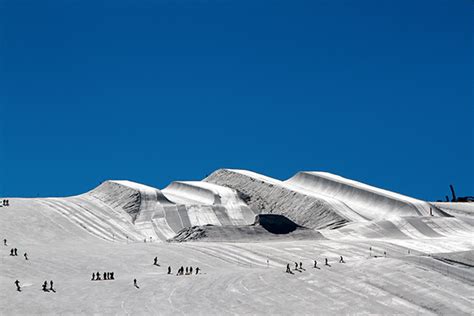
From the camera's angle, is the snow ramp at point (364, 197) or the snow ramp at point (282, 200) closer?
the snow ramp at point (282, 200)

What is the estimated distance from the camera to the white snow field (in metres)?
50.6

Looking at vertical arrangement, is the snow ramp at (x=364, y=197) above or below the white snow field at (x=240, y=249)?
above

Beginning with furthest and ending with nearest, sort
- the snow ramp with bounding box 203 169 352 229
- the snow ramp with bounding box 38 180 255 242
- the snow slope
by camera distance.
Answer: the snow ramp with bounding box 203 169 352 229 → the snow ramp with bounding box 38 180 255 242 → the snow slope

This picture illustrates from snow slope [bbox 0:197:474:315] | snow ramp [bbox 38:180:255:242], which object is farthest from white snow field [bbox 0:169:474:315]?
snow ramp [bbox 38:180:255:242]

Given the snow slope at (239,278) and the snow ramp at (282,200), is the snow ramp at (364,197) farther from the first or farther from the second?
the snow slope at (239,278)

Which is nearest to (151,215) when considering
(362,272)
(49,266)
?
(49,266)

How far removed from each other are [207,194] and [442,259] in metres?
46.5

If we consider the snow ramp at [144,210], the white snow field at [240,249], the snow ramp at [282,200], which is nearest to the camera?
the white snow field at [240,249]

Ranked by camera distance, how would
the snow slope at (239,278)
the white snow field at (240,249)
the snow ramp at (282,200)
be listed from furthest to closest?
the snow ramp at (282,200) → the white snow field at (240,249) → the snow slope at (239,278)

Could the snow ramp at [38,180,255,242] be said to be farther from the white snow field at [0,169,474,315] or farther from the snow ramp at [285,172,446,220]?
the snow ramp at [285,172,446,220]

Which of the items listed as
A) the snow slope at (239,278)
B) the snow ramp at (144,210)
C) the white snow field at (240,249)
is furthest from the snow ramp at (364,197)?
the snow slope at (239,278)

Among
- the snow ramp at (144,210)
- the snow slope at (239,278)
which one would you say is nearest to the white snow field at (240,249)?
the snow slope at (239,278)

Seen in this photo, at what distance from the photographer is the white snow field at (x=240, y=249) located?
50.6 m

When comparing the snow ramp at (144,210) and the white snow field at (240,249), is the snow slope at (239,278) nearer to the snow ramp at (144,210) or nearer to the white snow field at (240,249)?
the white snow field at (240,249)
